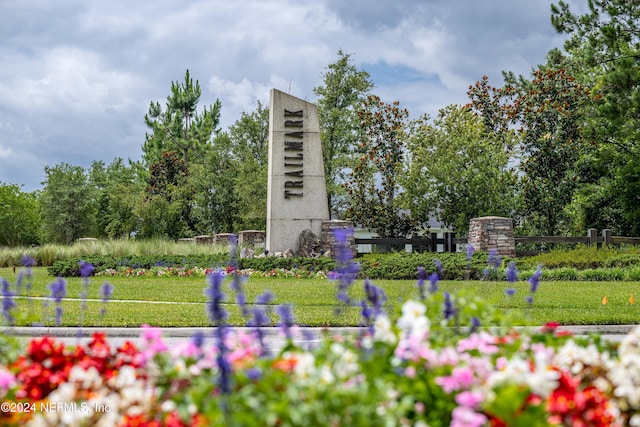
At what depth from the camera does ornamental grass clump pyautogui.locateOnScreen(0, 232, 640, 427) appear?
10.5ft

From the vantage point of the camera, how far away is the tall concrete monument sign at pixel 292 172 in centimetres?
2745

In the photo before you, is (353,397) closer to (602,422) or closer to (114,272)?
(602,422)

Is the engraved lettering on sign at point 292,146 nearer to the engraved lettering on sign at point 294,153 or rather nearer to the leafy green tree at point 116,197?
the engraved lettering on sign at point 294,153

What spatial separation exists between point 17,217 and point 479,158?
43.4m

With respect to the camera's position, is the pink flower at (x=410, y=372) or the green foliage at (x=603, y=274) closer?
the pink flower at (x=410, y=372)

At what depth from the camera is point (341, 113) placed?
40594 millimetres

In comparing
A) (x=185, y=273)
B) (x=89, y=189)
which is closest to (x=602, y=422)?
(x=185, y=273)

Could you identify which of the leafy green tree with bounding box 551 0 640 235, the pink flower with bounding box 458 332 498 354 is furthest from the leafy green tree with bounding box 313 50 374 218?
the pink flower with bounding box 458 332 498 354

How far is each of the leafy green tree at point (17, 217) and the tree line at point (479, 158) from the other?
14.9 m

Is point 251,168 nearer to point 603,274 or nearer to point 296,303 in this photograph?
point 603,274

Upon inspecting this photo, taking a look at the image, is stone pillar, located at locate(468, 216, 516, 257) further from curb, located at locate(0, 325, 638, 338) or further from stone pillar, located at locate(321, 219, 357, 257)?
curb, located at locate(0, 325, 638, 338)


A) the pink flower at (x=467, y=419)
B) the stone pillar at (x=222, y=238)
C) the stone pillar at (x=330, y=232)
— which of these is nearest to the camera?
the pink flower at (x=467, y=419)

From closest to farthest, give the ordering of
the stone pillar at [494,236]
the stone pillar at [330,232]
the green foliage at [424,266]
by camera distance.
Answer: the green foliage at [424,266]
the stone pillar at [494,236]
the stone pillar at [330,232]

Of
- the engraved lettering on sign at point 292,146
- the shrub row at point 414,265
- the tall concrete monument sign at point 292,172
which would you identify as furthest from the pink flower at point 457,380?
the engraved lettering on sign at point 292,146
